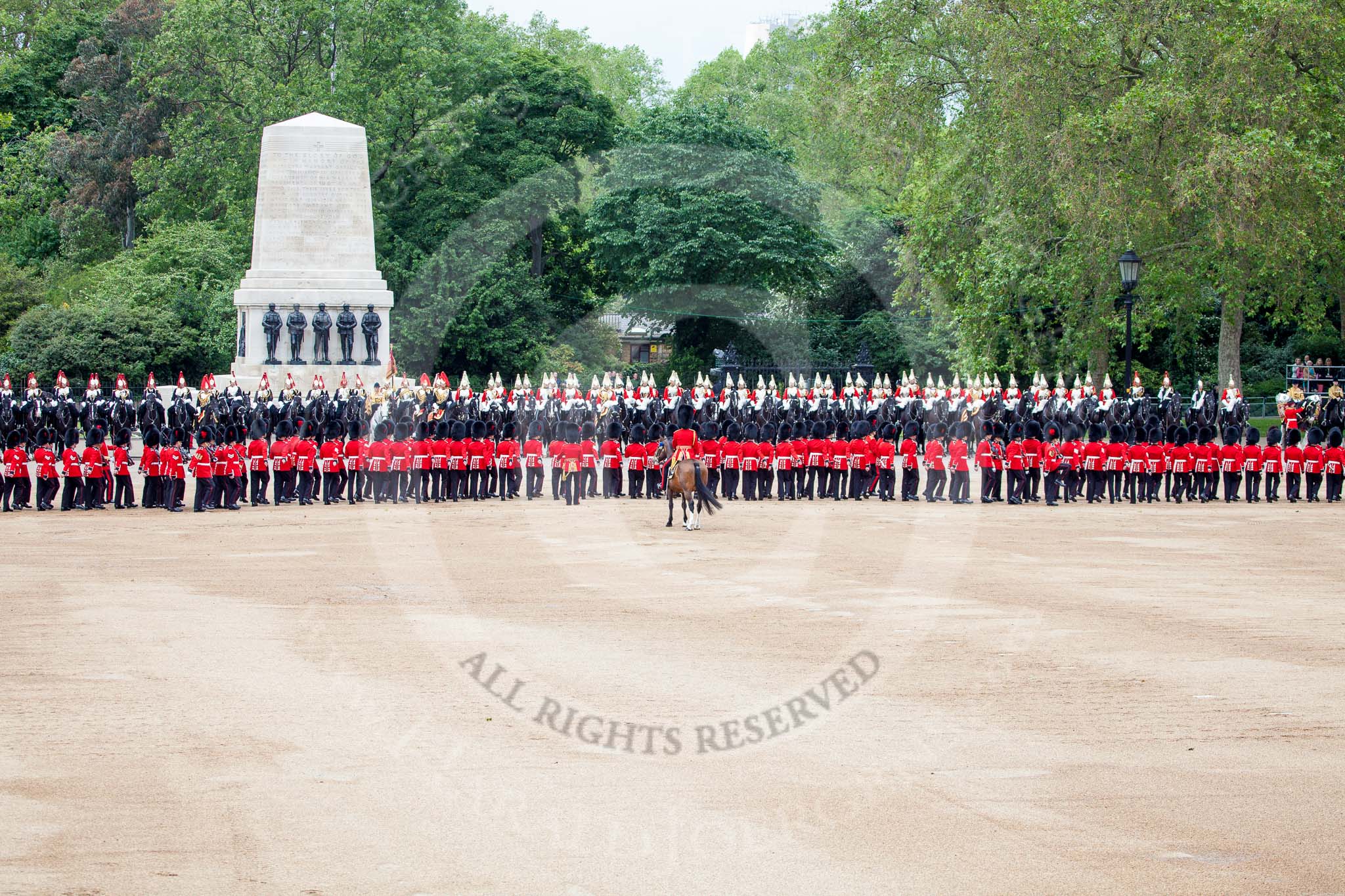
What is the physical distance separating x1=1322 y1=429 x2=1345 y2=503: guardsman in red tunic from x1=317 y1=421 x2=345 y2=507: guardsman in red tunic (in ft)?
56.4

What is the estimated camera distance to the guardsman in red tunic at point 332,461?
24.3 metres

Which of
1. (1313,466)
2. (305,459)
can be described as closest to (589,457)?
(305,459)

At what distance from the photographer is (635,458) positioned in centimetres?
2542

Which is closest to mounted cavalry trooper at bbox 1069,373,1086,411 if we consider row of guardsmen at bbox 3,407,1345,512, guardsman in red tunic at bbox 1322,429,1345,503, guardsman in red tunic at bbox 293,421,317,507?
row of guardsmen at bbox 3,407,1345,512

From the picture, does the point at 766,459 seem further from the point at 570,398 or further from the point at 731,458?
the point at 570,398

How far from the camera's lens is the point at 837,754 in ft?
32.1

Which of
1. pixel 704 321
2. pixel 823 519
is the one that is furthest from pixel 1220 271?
pixel 704 321

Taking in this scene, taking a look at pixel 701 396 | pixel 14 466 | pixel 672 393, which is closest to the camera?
pixel 14 466

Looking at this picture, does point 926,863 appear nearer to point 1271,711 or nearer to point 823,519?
point 1271,711

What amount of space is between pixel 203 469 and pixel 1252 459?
58.7 ft

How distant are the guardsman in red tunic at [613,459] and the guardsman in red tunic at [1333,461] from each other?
494 inches

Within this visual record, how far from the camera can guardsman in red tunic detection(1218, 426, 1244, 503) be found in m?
A: 26.4

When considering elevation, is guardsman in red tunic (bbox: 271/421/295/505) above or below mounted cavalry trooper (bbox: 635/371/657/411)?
below

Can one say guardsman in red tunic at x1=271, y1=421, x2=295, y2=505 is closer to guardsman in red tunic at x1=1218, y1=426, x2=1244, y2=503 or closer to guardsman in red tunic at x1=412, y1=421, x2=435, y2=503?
guardsman in red tunic at x1=412, y1=421, x2=435, y2=503
